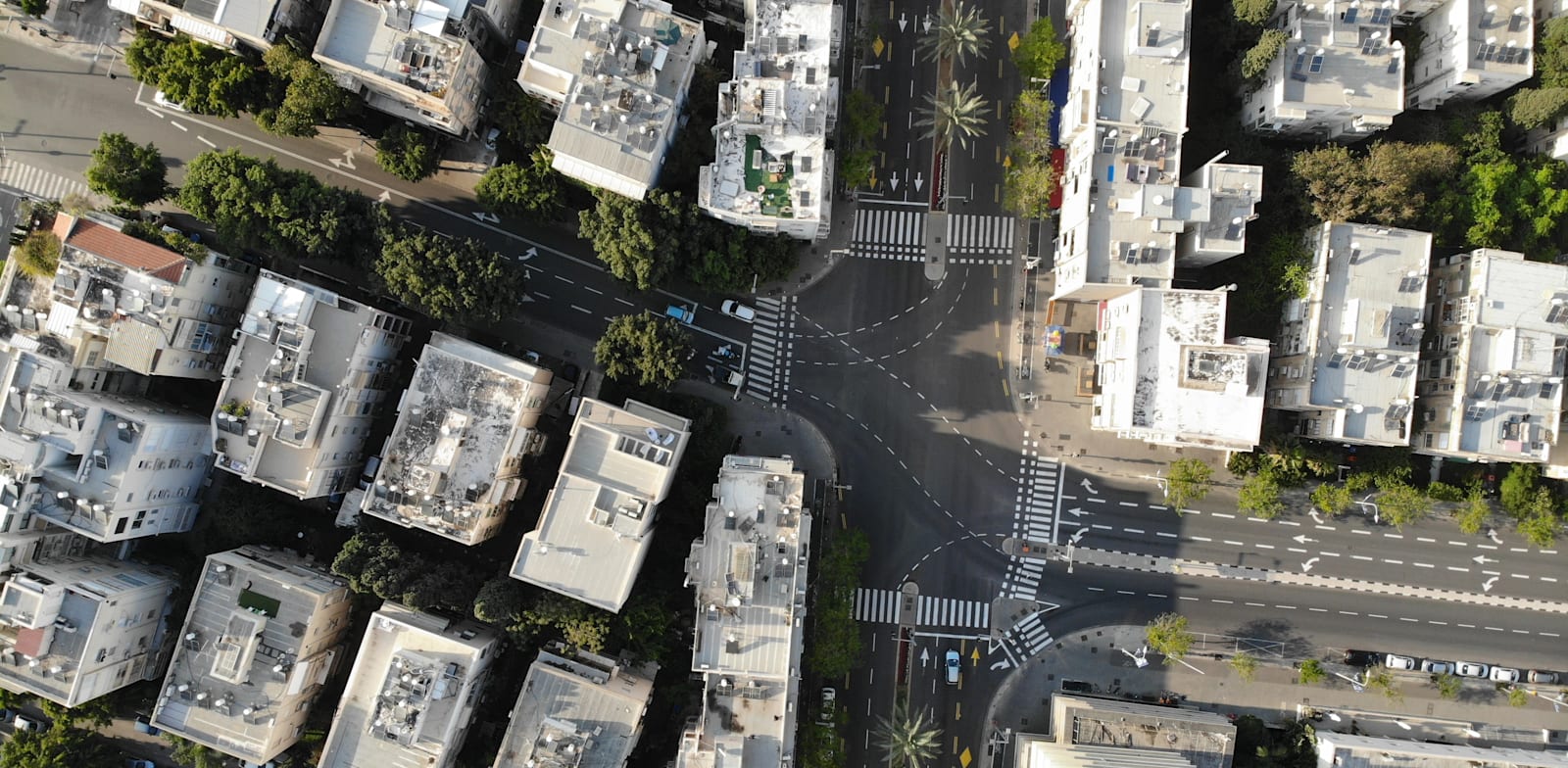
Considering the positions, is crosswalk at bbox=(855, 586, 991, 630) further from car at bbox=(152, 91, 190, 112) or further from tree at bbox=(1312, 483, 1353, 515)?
car at bbox=(152, 91, 190, 112)

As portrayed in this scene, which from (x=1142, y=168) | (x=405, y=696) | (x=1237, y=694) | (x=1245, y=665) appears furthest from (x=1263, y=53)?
(x=405, y=696)

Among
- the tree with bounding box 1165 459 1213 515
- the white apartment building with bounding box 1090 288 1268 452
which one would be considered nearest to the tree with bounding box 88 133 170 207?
the white apartment building with bounding box 1090 288 1268 452

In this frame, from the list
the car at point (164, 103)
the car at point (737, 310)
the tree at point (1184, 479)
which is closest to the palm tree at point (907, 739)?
the tree at point (1184, 479)

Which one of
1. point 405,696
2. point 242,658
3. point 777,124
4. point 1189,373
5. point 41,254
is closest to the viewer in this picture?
point 1189,373

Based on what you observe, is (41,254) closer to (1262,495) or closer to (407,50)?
(407,50)

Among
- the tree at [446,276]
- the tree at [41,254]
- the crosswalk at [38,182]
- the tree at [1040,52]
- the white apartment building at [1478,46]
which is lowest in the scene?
the tree at [41,254]

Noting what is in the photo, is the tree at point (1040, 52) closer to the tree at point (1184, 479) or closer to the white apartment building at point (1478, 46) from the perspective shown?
the white apartment building at point (1478, 46)
